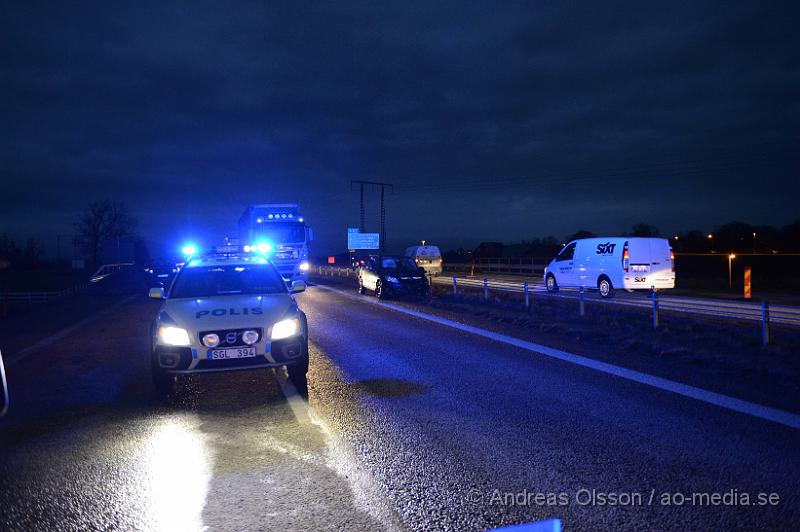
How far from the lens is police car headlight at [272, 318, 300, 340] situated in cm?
709

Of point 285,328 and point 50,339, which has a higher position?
point 285,328

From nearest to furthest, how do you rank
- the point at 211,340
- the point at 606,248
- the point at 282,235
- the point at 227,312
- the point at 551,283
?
the point at 211,340
the point at 227,312
the point at 606,248
the point at 551,283
the point at 282,235

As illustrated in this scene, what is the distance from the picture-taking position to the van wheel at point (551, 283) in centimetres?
2289

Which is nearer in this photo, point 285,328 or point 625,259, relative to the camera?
point 285,328

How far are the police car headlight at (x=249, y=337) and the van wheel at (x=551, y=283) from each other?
17616 mm

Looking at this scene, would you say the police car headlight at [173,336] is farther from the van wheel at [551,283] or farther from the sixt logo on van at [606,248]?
the van wheel at [551,283]

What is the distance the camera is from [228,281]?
29.1 ft

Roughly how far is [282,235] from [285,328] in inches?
870

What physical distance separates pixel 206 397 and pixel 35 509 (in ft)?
10.7

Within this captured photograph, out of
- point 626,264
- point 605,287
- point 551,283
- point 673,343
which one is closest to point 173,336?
point 673,343

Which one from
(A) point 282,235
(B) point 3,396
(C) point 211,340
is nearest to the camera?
(B) point 3,396

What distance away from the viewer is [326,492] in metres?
4.00

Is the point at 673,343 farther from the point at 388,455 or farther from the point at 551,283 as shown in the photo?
the point at 551,283

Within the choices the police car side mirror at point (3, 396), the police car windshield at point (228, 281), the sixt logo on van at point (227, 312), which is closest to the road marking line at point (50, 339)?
the police car windshield at point (228, 281)
